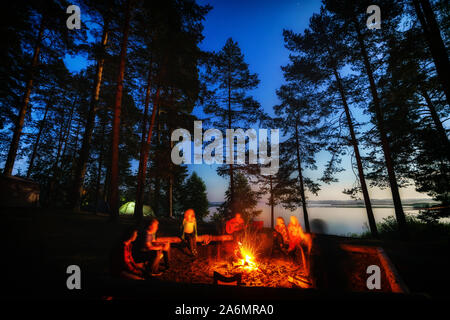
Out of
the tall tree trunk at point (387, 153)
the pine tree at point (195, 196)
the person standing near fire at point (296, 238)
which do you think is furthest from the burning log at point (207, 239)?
the pine tree at point (195, 196)

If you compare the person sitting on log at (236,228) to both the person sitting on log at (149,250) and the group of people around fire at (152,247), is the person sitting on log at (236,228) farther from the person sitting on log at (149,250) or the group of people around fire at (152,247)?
the person sitting on log at (149,250)

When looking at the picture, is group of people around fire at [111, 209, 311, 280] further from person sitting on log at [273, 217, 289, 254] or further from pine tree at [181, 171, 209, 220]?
pine tree at [181, 171, 209, 220]

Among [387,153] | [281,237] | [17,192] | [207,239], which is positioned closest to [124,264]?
[207,239]

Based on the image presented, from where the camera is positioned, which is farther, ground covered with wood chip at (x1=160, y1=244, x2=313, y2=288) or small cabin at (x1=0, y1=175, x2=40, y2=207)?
small cabin at (x1=0, y1=175, x2=40, y2=207)

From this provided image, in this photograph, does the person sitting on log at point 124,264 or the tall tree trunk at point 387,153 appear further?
the tall tree trunk at point 387,153

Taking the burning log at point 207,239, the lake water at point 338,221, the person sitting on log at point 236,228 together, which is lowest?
the lake water at point 338,221

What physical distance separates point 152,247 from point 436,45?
33.8 ft

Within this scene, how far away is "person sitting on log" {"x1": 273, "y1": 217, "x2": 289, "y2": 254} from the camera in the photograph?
6341 mm

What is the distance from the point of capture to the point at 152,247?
4.44m

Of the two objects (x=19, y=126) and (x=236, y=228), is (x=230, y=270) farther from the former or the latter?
(x=19, y=126)

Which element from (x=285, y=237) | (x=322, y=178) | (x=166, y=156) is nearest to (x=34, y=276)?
(x=285, y=237)

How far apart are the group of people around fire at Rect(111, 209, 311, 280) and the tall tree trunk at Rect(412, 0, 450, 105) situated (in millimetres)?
6263

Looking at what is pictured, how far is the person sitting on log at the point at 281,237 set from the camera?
20.8 feet

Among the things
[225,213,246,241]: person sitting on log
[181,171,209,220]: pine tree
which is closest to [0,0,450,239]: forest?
[225,213,246,241]: person sitting on log
